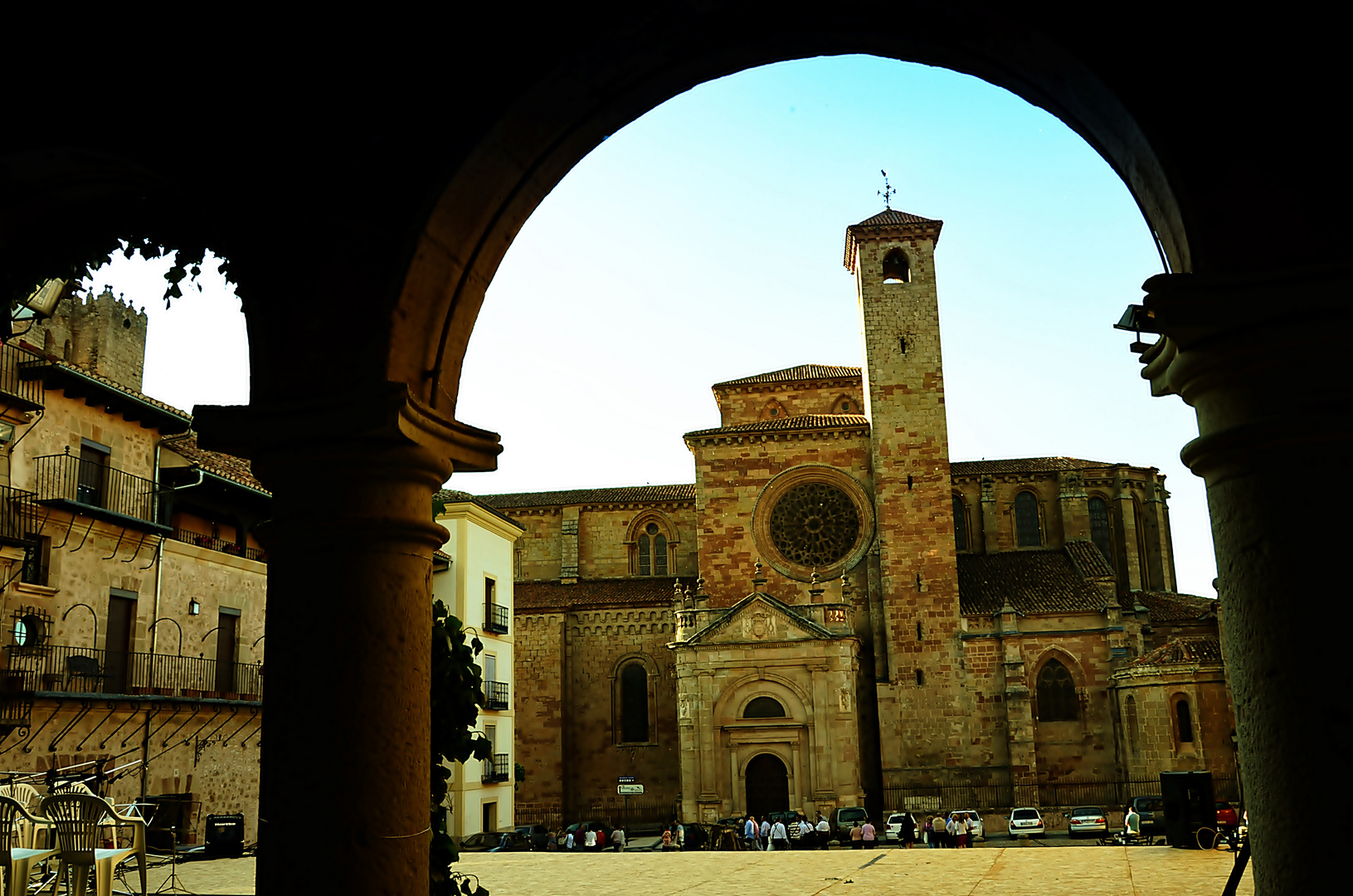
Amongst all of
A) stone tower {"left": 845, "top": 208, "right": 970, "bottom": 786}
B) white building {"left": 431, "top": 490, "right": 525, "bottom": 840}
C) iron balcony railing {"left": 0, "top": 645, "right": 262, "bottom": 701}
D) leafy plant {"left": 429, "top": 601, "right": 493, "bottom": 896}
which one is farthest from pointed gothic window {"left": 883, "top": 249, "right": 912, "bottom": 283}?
leafy plant {"left": 429, "top": 601, "right": 493, "bottom": 896}

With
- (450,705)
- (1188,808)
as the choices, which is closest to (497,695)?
(1188,808)

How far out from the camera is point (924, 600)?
34.8 metres

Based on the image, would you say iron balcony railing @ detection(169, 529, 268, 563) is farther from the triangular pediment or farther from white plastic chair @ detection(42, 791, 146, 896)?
white plastic chair @ detection(42, 791, 146, 896)

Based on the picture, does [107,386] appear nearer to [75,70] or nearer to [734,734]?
[75,70]

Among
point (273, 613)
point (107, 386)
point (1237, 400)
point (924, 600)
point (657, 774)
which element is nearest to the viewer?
point (1237, 400)

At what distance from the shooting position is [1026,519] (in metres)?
42.3

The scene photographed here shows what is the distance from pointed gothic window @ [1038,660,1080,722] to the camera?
3431cm

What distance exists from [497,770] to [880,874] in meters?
22.9

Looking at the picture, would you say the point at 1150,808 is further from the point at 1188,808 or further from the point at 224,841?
the point at 224,841

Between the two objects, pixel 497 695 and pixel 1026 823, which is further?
pixel 497 695

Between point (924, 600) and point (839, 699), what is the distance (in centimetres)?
458

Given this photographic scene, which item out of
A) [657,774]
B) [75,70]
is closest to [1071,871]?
[75,70]

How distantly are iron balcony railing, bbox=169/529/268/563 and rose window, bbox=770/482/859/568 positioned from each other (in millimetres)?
17953

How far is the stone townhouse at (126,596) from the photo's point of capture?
16.6 m
